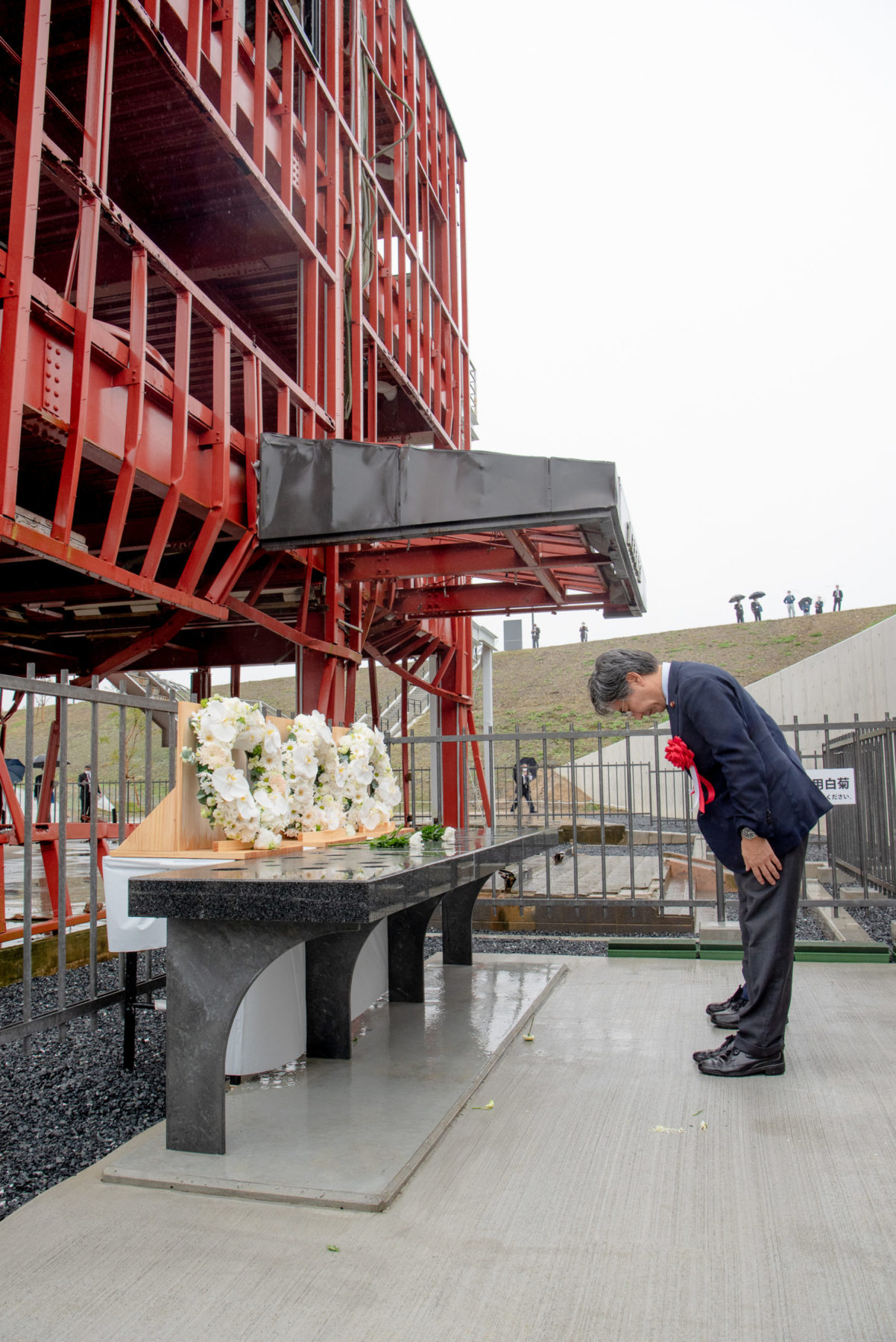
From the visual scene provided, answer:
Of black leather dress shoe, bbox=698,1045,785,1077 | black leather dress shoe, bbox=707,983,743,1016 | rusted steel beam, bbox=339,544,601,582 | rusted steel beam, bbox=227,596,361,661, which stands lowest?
black leather dress shoe, bbox=698,1045,785,1077

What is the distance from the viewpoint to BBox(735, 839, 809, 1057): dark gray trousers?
3.81 m

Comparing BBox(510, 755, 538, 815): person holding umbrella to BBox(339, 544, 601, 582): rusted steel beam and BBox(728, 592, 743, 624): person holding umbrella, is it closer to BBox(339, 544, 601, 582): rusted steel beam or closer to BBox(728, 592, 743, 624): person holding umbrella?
BBox(339, 544, 601, 582): rusted steel beam

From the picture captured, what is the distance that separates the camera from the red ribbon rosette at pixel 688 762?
12.8ft

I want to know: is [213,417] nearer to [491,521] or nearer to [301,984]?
[491,521]

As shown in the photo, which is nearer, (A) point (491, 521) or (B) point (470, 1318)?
(B) point (470, 1318)

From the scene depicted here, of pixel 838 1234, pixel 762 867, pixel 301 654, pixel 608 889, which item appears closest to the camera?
pixel 838 1234

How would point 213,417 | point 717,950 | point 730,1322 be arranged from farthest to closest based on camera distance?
point 213,417 → point 717,950 → point 730,1322

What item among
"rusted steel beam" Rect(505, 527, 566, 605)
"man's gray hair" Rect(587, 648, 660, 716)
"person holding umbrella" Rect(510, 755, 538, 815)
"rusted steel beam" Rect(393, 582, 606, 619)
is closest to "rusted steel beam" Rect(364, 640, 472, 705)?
"rusted steel beam" Rect(393, 582, 606, 619)

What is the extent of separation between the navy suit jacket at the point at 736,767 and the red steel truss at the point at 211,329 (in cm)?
341

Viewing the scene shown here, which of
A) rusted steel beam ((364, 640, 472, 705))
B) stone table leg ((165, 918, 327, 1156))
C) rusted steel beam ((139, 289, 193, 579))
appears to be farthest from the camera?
rusted steel beam ((364, 640, 472, 705))

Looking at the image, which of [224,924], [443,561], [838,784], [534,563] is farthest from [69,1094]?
[838,784]

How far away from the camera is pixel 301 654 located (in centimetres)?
912

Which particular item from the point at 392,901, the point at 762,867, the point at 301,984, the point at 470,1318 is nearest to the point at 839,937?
the point at 762,867

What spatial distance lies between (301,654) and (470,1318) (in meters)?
7.31
